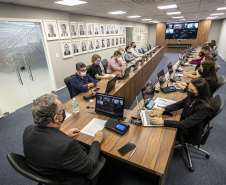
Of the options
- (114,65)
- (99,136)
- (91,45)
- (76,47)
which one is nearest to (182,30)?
(91,45)

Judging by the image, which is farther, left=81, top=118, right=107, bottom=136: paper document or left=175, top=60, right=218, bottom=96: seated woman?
left=175, top=60, right=218, bottom=96: seated woman

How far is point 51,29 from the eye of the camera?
427 cm

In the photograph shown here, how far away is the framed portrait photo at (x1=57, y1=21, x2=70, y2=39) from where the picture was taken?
4.57m

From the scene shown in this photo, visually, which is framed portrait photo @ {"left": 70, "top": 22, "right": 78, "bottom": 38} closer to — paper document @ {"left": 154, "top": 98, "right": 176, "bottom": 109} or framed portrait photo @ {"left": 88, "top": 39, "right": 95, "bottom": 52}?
framed portrait photo @ {"left": 88, "top": 39, "right": 95, "bottom": 52}

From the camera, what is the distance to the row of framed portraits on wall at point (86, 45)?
4.94 metres

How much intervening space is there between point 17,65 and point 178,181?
433 cm

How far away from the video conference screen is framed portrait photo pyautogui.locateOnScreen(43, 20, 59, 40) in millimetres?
11350

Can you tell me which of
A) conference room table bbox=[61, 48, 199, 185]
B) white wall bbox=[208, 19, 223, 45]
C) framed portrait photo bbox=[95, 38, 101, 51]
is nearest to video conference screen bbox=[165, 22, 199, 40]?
white wall bbox=[208, 19, 223, 45]

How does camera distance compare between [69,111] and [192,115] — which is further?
[69,111]

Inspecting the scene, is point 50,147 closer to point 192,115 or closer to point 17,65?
point 192,115

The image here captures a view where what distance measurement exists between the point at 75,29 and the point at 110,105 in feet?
15.6

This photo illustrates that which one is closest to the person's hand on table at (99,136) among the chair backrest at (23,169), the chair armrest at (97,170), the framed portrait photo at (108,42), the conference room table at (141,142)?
the conference room table at (141,142)

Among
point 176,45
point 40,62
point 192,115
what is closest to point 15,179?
point 192,115

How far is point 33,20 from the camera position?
3762 millimetres
